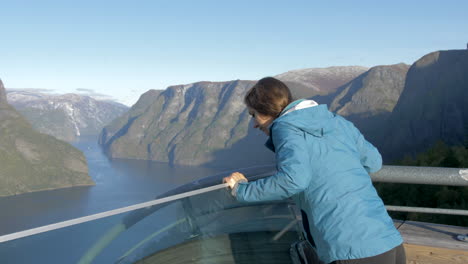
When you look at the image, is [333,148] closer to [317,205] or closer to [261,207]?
[317,205]

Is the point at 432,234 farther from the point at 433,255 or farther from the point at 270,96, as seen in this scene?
the point at 270,96

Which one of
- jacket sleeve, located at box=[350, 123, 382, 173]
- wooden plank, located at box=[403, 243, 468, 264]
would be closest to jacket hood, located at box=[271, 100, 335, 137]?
jacket sleeve, located at box=[350, 123, 382, 173]

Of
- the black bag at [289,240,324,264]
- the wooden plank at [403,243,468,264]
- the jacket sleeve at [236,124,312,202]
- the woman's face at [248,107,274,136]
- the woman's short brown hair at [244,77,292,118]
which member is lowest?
the wooden plank at [403,243,468,264]

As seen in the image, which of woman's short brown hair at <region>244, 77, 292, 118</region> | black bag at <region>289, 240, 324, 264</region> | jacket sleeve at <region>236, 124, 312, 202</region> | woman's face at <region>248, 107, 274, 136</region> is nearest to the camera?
jacket sleeve at <region>236, 124, 312, 202</region>

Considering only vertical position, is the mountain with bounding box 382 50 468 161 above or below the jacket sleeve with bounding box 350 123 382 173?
below

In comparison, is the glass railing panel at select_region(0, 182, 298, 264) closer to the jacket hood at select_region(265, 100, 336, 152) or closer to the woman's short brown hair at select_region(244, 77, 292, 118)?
the woman's short brown hair at select_region(244, 77, 292, 118)

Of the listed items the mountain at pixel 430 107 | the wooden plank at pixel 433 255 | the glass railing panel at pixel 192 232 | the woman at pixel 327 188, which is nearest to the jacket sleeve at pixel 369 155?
the woman at pixel 327 188

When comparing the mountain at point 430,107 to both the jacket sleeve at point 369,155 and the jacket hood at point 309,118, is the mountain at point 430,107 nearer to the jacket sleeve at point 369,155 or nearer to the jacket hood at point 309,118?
the jacket sleeve at point 369,155
